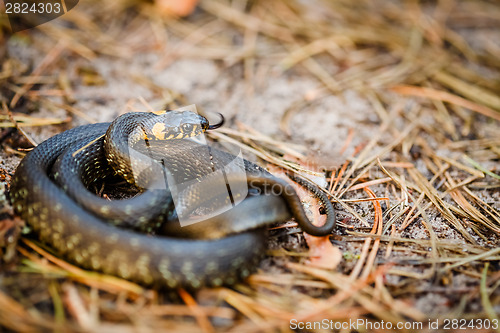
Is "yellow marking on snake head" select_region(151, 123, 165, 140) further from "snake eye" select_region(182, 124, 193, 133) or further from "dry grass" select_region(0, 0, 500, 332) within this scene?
"dry grass" select_region(0, 0, 500, 332)

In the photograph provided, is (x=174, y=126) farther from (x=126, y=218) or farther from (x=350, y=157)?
(x=350, y=157)

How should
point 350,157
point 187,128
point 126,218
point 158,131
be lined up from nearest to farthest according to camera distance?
1. point 126,218
2. point 158,131
3. point 187,128
4. point 350,157

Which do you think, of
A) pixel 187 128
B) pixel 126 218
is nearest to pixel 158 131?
pixel 187 128

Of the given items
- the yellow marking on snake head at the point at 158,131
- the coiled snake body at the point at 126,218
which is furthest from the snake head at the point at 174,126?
the coiled snake body at the point at 126,218

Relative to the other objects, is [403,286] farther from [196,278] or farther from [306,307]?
[196,278]

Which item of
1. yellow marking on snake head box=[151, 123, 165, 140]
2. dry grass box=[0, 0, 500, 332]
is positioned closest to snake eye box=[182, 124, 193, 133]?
yellow marking on snake head box=[151, 123, 165, 140]

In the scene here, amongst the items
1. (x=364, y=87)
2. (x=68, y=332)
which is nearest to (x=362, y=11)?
(x=364, y=87)

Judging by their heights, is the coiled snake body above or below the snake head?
below
